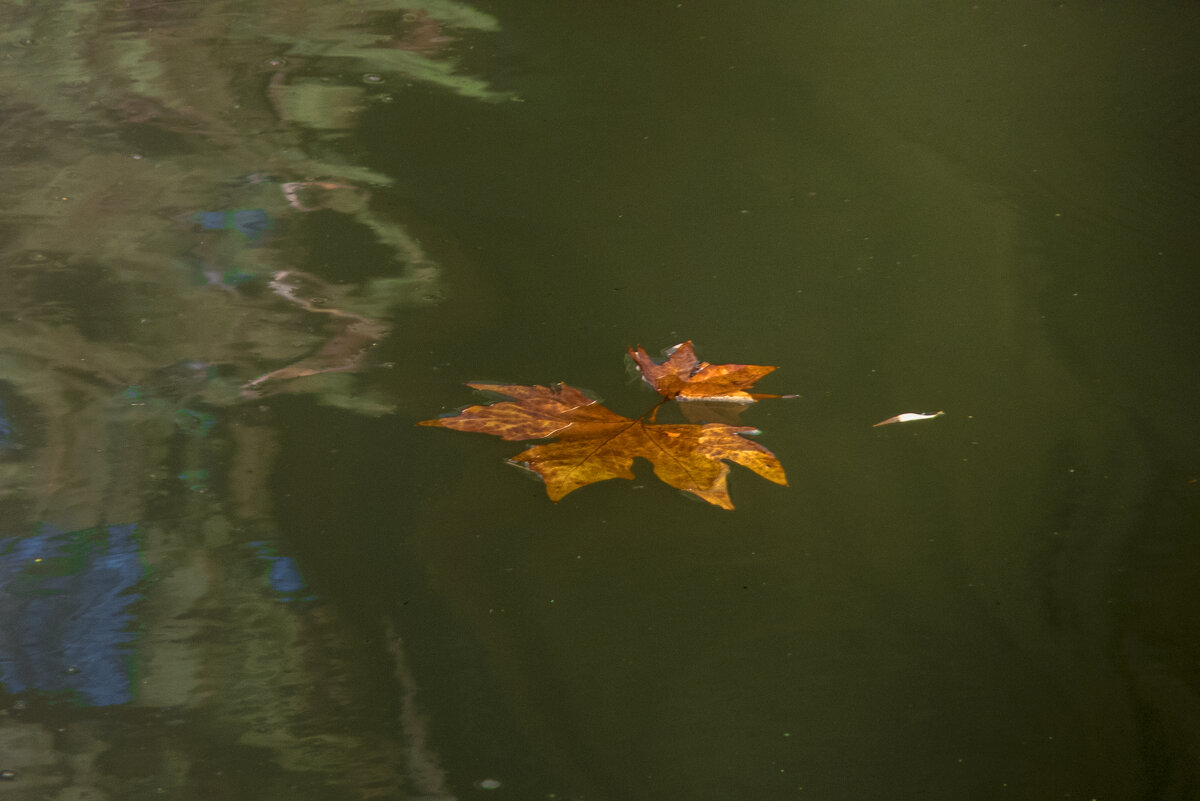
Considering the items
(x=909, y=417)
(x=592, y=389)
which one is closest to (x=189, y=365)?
(x=592, y=389)

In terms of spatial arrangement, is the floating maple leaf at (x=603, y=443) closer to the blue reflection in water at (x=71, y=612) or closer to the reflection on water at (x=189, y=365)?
the reflection on water at (x=189, y=365)

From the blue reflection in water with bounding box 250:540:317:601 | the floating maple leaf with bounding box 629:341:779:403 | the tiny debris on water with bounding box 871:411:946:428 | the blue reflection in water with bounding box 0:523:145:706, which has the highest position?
the tiny debris on water with bounding box 871:411:946:428

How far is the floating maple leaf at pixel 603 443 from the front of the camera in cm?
77

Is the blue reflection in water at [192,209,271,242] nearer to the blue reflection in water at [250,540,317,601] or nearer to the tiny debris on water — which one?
the blue reflection in water at [250,540,317,601]

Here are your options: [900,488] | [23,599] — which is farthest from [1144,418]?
[23,599]

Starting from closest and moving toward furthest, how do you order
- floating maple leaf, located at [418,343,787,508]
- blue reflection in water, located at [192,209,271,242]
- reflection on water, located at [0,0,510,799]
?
reflection on water, located at [0,0,510,799]
floating maple leaf, located at [418,343,787,508]
blue reflection in water, located at [192,209,271,242]

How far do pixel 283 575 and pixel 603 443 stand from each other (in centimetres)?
25

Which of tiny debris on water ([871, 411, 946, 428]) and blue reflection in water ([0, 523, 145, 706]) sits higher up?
tiny debris on water ([871, 411, 946, 428])

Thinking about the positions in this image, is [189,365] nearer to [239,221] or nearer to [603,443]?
[239,221]

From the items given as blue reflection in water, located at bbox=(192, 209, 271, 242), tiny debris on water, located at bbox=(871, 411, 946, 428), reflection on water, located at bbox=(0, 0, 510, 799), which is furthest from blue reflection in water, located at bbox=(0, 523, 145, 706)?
tiny debris on water, located at bbox=(871, 411, 946, 428)

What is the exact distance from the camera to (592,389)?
84cm

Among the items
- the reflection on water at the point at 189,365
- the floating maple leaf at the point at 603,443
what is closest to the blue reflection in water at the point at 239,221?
the reflection on water at the point at 189,365

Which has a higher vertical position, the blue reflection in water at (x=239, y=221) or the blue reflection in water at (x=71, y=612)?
the blue reflection in water at (x=239, y=221)

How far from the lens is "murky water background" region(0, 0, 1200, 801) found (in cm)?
62
